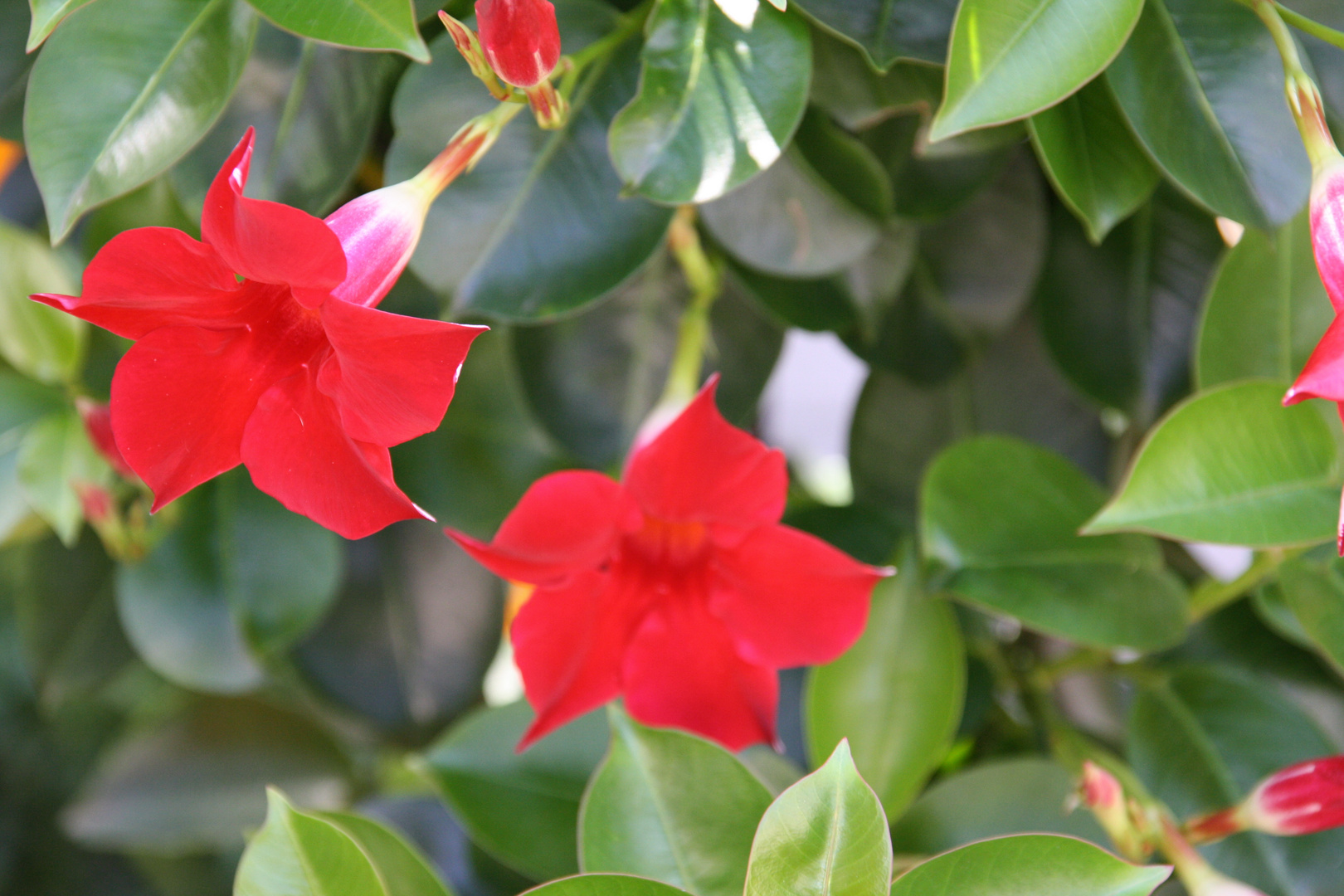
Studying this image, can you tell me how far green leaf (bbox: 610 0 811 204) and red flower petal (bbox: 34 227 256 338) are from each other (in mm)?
140

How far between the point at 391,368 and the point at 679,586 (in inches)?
9.0

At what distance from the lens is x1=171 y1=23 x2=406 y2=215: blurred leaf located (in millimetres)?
427

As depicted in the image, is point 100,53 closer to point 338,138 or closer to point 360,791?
point 338,138

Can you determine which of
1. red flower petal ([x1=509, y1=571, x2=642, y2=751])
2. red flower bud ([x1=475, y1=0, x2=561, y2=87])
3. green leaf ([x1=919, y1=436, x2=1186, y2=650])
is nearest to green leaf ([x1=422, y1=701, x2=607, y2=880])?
red flower petal ([x1=509, y1=571, x2=642, y2=751])

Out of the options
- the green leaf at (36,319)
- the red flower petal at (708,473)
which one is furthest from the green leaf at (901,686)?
the green leaf at (36,319)

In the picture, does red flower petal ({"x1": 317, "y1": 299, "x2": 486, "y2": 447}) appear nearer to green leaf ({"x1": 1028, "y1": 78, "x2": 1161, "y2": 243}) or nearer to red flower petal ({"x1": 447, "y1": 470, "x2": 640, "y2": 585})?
red flower petal ({"x1": 447, "y1": 470, "x2": 640, "y2": 585})

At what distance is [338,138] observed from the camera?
43 centimetres

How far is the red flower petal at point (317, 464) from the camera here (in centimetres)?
31

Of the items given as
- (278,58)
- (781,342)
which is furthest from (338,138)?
(781,342)

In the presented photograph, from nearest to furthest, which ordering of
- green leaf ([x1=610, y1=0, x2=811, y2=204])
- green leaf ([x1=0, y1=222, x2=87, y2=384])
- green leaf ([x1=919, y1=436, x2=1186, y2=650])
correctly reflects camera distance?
green leaf ([x1=610, y1=0, x2=811, y2=204])
green leaf ([x1=919, y1=436, x2=1186, y2=650])
green leaf ([x1=0, y1=222, x2=87, y2=384])

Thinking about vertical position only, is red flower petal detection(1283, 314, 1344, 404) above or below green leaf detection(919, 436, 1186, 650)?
above

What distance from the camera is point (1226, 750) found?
539 mm

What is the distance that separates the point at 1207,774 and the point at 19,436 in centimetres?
68

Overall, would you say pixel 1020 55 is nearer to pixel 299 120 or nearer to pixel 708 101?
pixel 708 101
